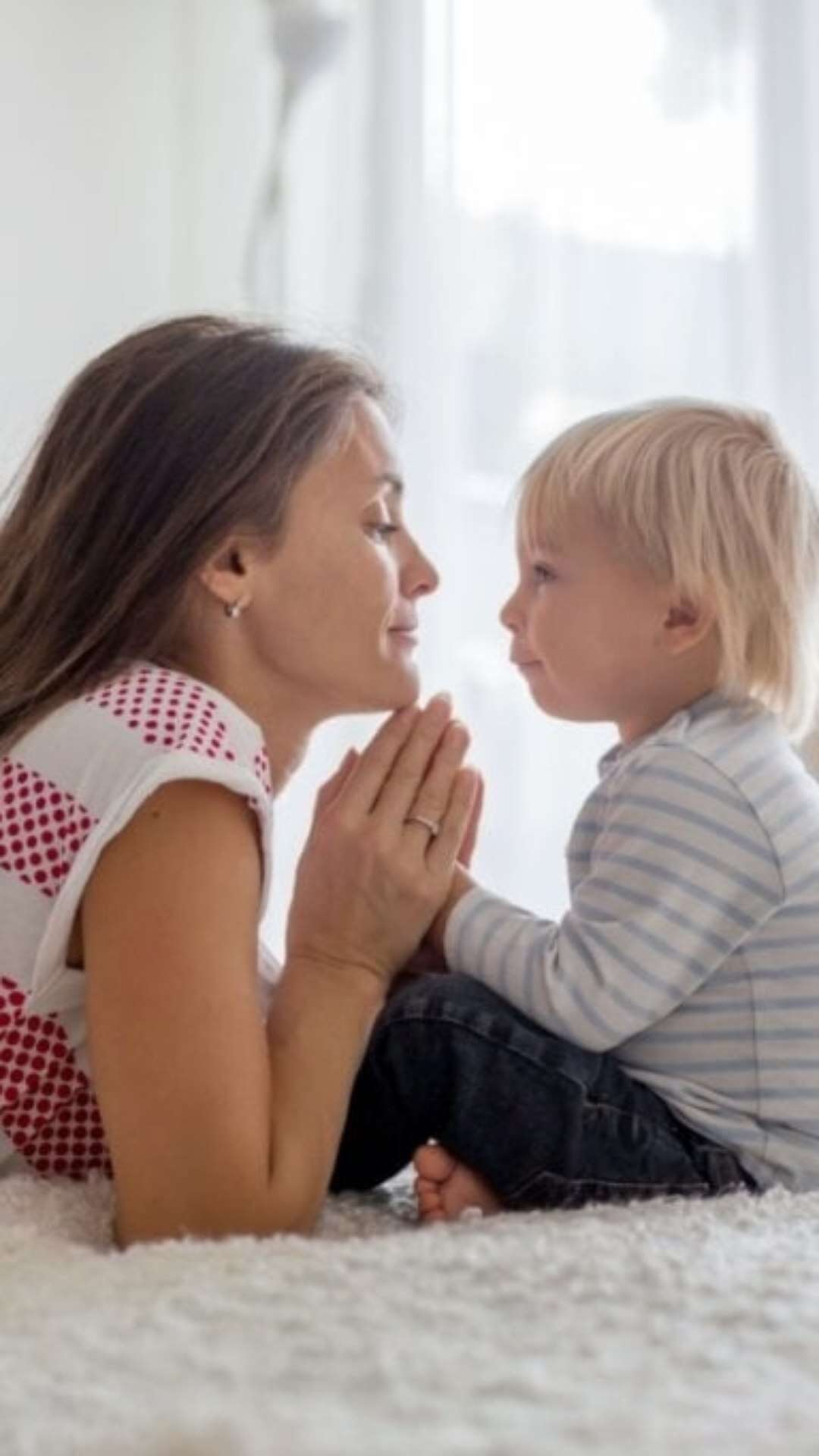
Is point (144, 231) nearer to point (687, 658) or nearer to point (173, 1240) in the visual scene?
point (687, 658)

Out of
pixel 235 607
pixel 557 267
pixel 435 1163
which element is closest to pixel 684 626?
pixel 235 607

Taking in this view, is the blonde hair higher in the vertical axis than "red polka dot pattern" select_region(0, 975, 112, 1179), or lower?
higher

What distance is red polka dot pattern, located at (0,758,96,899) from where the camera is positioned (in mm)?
1265

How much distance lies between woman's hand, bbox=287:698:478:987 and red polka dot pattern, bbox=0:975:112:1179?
0.16 metres

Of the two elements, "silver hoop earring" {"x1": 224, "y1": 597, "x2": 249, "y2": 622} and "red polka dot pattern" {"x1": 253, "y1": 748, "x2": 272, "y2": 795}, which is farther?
"silver hoop earring" {"x1": 224, "y1": 597, "x2": 249, "y2": 622}

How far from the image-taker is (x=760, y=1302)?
0.88m

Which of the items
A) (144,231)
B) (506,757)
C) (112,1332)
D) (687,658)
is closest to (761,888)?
(687,658)

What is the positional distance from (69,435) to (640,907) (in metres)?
0.51

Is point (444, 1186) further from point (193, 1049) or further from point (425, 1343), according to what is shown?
point (425, 1343)

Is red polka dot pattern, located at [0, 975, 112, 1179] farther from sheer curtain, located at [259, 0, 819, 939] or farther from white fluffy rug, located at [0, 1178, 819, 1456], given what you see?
sheer curtain, located at [259, 0, 819, 939]

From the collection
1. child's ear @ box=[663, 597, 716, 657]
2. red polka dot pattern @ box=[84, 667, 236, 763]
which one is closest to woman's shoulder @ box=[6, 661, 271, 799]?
red polka dot pattern @ box=[84, 667, 236, 763]

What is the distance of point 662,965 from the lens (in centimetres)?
133

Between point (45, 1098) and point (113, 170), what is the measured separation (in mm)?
1771

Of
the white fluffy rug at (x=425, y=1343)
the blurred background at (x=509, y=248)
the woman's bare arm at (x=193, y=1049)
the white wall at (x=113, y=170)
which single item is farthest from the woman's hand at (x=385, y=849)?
the white wall at (x=113, y=170)
